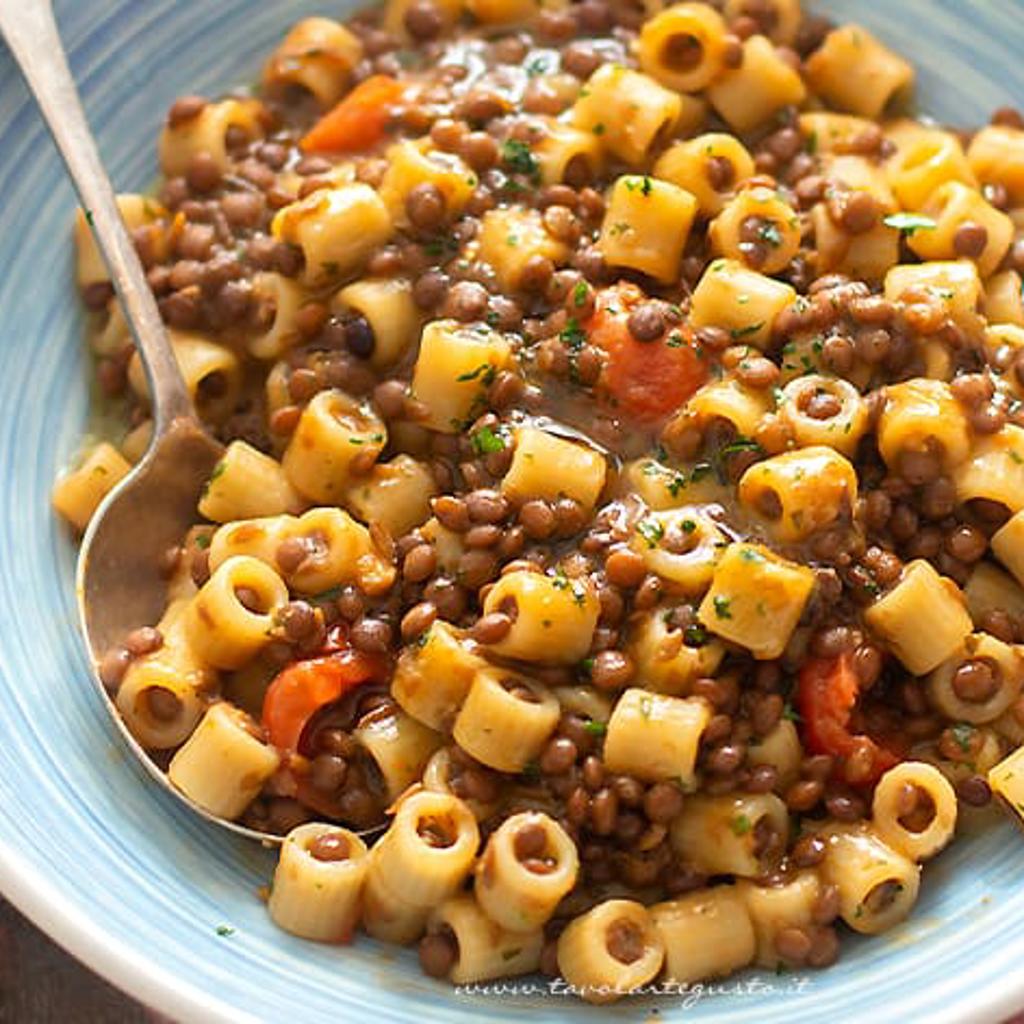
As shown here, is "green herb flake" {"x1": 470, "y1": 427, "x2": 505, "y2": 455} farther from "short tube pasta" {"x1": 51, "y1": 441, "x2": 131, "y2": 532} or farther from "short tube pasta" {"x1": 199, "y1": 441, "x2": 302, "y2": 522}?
"short tube pasta" {"x1": 51, "y1": 441, "x2": 131, "y2": 532}

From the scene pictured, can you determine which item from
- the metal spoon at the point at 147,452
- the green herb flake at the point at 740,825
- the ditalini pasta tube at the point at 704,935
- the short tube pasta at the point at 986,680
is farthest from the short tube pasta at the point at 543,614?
the metal spoon at the point at 147,452

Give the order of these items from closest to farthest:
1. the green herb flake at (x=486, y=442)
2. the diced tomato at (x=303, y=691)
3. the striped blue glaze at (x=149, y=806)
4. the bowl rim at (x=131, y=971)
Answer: the bowl rim at (x=131, y=971) → the striped blue glaze at (x=149, y=806) → the diced tomato at (x=303, y=691) → the green herb flake at (x=486, y=442)

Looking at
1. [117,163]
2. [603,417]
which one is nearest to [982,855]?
[603,417]

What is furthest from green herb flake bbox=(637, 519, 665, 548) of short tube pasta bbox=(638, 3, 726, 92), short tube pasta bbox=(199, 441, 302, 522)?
short tube pasta bbox=(638, 3, 726, 92)

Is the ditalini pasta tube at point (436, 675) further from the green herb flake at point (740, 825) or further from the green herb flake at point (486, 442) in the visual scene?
the green herb flake at point (740, 825)

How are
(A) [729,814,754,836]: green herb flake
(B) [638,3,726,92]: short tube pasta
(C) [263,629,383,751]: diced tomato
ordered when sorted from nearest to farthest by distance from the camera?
(A) [729,814,754,836]: green herb flake
(C) [263,629,383,751]: diced tomato
(B) [638,3,726,92]: short tube pasta

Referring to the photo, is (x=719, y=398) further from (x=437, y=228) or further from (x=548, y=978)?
(x=548, y=978)
